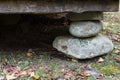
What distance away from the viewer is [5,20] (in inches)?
209

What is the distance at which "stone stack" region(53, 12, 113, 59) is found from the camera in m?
3.99

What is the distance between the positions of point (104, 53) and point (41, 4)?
116 centimetres

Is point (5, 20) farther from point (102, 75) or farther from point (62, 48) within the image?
point (102, 75)

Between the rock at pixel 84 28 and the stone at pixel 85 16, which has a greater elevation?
the stone at pixel 85 16

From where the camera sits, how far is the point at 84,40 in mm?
4074

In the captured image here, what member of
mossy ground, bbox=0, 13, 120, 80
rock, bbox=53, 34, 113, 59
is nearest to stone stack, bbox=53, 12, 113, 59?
rock, bbox=53, 34, 113, 59

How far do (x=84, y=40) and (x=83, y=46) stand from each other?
11 centimetres

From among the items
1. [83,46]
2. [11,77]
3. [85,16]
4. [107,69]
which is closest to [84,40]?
[83,46]

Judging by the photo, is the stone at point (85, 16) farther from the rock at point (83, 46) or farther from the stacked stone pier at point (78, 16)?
the rock at point (83, 46)

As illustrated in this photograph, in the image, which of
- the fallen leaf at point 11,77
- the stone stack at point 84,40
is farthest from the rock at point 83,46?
the fallen leaf at point 11,77

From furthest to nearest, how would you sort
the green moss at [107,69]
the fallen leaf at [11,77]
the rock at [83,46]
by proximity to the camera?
1. the rock at [83,46]
2. the green moss at [107,69]
3. the fallen leaf at [11,77]

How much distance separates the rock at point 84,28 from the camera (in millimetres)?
3988

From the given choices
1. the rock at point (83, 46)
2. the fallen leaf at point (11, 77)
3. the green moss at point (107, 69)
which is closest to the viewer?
the fallen leaf at point (11, 77)

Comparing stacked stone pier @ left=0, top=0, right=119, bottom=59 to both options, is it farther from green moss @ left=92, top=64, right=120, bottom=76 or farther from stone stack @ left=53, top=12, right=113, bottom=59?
green moss @ left=92, top=64, right=120, bottom=76
